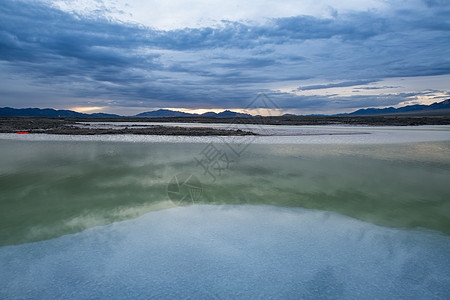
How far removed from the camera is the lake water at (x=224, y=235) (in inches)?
124

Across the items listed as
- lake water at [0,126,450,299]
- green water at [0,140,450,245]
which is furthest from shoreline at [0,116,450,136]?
lake water at [0,126,450,299]

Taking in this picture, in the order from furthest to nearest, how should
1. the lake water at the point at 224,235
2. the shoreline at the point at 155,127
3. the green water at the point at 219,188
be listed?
the shoreline at the point at 155,127
the green water at the point at 219,188
the lake water at the point at 224,235

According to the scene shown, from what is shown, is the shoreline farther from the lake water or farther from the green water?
the lake water

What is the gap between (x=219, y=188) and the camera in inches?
274

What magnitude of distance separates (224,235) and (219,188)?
2.64m

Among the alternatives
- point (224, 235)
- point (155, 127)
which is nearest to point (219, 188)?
point (224, 235)

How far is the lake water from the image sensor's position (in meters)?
3.15

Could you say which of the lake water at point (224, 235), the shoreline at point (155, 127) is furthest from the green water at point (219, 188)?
the shoreline at point (155, 127)

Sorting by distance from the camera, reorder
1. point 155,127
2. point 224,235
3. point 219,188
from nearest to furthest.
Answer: point 224,235, point 219,188, point 155,127

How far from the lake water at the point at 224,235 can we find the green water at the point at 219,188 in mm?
43

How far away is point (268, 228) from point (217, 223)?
3.13ft

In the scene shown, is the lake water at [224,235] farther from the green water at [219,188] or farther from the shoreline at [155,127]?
the shoreline at [155,127]

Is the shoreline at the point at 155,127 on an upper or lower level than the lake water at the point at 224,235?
upper

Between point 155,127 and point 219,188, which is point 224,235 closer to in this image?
point 219,188
